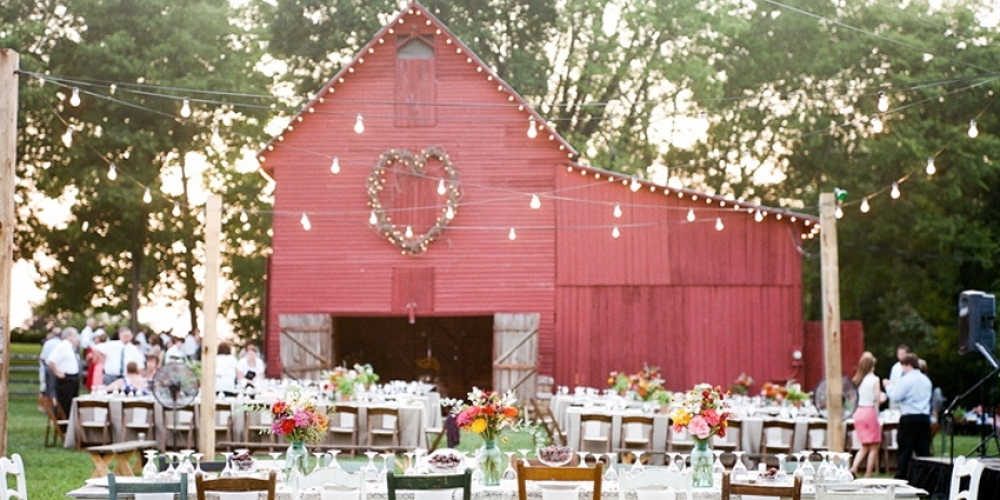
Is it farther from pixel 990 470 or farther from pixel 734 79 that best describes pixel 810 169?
pixel 990 470

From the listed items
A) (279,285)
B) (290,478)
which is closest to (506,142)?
(279,285)

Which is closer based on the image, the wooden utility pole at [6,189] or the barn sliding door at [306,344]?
the wooden utility pole at [6,189]

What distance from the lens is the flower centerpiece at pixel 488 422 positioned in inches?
393

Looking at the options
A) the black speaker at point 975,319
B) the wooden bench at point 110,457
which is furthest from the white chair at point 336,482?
the black speaker at point 975,319

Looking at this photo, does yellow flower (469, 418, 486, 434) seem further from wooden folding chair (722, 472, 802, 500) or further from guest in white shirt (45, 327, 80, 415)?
guest in white shirt (45, 327, 80, 415)

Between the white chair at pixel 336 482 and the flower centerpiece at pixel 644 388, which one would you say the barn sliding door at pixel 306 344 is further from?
the white chair at pixel 336 482

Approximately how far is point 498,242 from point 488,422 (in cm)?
1578

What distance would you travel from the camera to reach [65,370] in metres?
20.4

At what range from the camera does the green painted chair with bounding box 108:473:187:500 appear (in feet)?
28.1

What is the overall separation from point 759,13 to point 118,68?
15.2 m

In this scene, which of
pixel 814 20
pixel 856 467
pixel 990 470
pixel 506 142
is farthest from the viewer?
pixel 814 20

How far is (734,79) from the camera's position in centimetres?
3519

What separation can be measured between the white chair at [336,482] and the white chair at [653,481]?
1.63 meters

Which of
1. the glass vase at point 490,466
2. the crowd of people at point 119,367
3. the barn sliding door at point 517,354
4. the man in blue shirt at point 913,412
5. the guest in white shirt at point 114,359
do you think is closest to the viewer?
the glass vase at point 490,466
